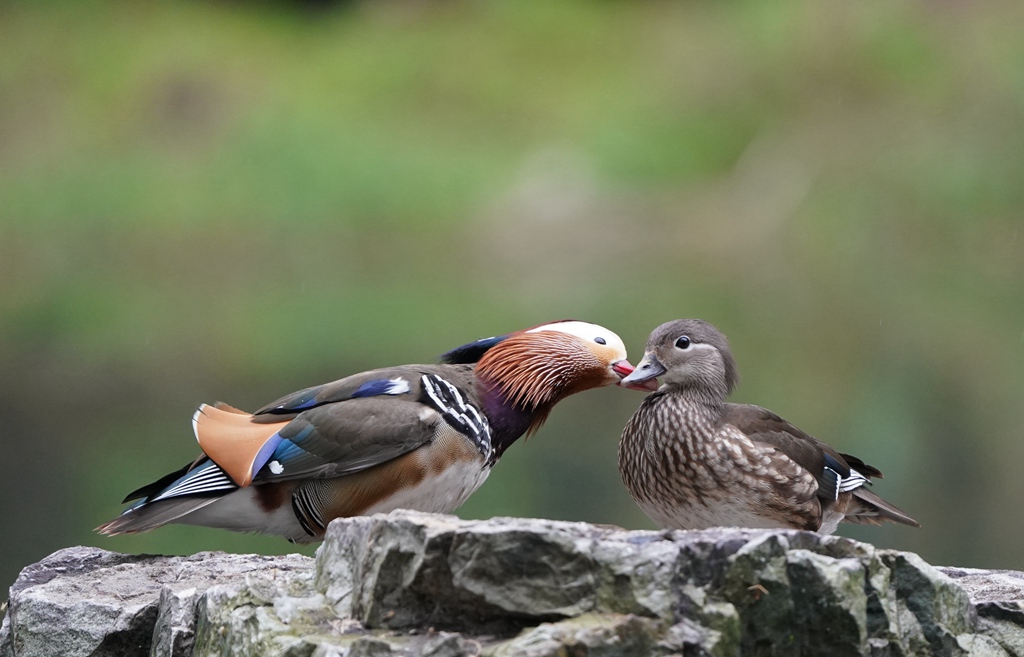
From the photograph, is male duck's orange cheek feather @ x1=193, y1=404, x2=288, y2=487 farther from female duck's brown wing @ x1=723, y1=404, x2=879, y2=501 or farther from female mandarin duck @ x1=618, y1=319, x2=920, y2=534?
female duck's brown wing @ x1=723, y1=404, x2=879, y2=501

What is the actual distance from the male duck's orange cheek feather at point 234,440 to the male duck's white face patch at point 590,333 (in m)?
0.78

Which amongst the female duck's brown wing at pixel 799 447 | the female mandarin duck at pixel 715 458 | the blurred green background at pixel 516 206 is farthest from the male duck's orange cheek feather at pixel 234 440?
the blurred green background at pixel 516 206

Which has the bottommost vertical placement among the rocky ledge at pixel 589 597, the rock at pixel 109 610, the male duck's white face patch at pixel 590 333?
the rock at pixel 109 610

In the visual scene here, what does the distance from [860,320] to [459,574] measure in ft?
Answer: 30.2

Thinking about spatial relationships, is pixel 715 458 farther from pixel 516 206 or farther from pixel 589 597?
pixel 516 206

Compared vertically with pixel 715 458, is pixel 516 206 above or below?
above

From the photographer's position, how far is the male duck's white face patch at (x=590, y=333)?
12.0ft

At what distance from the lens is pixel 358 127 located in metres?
11.7

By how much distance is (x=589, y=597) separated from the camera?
2193 mm

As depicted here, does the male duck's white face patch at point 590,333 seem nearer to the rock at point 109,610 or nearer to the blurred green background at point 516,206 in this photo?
the rock at point 109,610

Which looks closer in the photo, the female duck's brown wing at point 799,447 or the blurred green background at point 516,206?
Result: the female duck's brown wing at point 799,447

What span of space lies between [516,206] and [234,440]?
26.4ft

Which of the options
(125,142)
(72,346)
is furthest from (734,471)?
(125,142)

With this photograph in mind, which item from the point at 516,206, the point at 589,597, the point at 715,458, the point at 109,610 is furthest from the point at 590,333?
the point at 516,206
